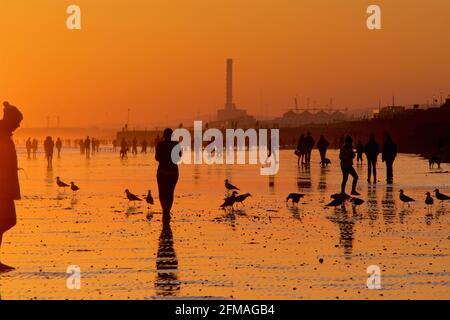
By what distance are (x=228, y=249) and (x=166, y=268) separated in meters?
2.37

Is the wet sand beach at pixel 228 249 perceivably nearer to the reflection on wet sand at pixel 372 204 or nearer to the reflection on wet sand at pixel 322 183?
the reflection on wet sand at pixel 372 204

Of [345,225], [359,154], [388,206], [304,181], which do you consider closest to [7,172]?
[345,225]

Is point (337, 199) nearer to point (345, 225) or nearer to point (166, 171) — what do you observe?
point (345, 225)

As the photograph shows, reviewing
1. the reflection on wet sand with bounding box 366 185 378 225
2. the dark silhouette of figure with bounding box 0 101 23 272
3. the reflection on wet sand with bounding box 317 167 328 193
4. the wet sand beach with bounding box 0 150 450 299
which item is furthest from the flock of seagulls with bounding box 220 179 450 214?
the dark silhouette of figure with bounding box 0 101 23 272

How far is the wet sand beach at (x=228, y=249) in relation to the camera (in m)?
11.8

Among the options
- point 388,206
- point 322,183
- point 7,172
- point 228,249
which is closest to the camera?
point 7,172

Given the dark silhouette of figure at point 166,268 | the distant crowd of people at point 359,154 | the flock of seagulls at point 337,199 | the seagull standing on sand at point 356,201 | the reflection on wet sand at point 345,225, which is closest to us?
the dark silhouette of figure at point 166,268

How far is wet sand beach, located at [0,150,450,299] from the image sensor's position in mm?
11766

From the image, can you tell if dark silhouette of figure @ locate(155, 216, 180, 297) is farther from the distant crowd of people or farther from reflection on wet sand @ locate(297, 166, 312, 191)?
reflection on wet sand @ locate(297, 166, 312, 191)

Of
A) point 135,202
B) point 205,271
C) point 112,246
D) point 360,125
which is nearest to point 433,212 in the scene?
point 135,202

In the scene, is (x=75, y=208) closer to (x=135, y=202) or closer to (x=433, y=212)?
(x=135, y=202)

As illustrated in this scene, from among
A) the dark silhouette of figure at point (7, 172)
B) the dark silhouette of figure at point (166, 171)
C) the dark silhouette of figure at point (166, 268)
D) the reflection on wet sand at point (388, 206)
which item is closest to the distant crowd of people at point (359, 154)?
the reflection on wet sand at point (388, 206)

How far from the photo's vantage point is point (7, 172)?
1371 cm

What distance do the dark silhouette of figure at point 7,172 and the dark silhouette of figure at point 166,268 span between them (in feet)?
7.22
